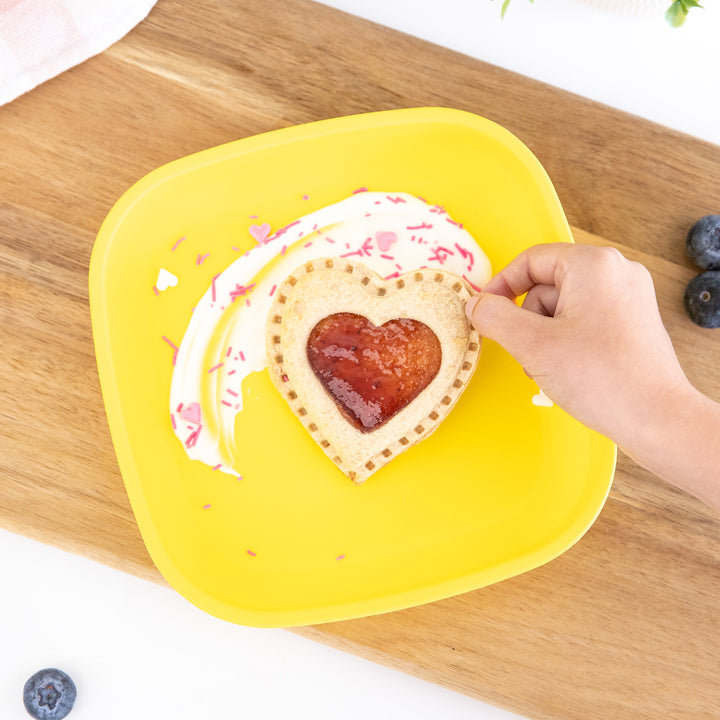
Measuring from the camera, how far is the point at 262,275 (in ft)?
5.05

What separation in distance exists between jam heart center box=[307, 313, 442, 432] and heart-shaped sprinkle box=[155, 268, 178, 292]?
13.4 inches

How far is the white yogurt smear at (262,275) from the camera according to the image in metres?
1.52

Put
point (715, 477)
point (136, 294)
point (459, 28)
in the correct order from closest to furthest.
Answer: point (715, 477), point (136, 294), point (459, 28)

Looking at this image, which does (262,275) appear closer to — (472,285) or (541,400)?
(472,285)

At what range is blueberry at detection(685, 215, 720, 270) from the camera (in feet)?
4.94

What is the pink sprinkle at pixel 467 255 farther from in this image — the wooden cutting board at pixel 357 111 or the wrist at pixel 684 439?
the wrist at pixel 684 439

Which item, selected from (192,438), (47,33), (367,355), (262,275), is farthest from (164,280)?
(47,33)

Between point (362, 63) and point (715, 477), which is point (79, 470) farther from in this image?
point (715, 477)

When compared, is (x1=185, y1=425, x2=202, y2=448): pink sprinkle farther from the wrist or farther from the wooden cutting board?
the wrist

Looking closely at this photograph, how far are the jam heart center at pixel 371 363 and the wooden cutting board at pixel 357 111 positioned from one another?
0.47 metres

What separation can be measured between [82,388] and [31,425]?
0.14m

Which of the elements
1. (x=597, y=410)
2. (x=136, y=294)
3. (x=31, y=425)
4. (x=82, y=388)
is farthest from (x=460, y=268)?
(x=31, y=425)

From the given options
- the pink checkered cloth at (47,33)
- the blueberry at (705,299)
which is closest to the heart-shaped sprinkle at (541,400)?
the blueberry at (705,299)

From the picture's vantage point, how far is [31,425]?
1558 millimetres
